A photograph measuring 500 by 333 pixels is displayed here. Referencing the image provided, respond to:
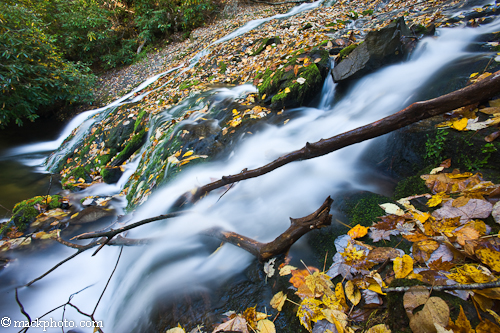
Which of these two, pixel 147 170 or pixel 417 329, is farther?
pixel 147 170

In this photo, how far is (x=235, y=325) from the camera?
1.55 m

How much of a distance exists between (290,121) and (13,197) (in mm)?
7019

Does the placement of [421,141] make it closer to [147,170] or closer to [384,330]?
[384,330]

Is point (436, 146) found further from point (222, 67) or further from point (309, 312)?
point (222, 67)

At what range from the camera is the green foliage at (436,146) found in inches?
80.0

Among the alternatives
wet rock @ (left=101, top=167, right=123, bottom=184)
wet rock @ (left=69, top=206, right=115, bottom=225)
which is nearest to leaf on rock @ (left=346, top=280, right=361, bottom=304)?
wet rock @ (left=69, top=206, right=115, bottom=225)

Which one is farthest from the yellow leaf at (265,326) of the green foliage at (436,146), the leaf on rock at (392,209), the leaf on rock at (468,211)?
the green foliage at (436,146)

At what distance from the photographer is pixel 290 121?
4.07 metres

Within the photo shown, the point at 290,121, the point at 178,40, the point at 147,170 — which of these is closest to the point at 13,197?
the point at 147,170

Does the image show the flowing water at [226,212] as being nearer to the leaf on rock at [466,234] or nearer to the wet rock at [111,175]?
the leaf on rock at [466,234]

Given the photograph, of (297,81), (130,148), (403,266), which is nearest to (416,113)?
(403,266)

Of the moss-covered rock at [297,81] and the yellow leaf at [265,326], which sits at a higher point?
the moss-covered rock at [297,81]

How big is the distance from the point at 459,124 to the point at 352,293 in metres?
1.82

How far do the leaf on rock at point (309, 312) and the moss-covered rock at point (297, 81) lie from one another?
353 centimetres
